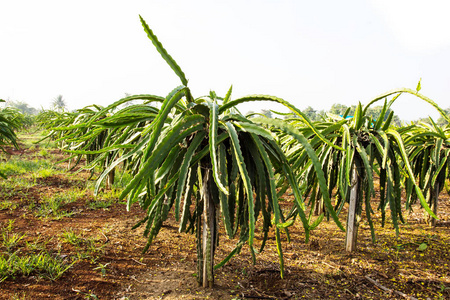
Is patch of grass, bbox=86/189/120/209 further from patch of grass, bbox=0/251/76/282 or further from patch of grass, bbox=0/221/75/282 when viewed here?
patch of grass, bbox=0/251/76/282

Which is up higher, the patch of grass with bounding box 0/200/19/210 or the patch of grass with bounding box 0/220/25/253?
the patch of grass with bounding box 0/200/19/210

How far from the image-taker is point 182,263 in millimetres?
2240

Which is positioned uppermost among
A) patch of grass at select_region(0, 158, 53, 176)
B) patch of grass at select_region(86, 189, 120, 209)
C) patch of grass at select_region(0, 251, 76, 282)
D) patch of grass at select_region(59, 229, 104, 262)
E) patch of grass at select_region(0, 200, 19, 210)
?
patch of grass at select_region(0, 158, 53, 176)

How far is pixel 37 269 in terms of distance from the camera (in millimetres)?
2014

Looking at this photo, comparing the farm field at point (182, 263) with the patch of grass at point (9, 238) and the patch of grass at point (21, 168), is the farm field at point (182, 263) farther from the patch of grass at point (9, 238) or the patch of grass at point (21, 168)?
the patch of grass at point (21, 168)

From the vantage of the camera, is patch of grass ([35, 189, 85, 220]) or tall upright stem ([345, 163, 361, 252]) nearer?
tall upright stem ([345, 163, 361, 252])

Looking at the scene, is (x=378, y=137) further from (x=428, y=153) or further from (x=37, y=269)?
(x=37, y=269)

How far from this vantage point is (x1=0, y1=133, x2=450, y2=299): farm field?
73.2 inches

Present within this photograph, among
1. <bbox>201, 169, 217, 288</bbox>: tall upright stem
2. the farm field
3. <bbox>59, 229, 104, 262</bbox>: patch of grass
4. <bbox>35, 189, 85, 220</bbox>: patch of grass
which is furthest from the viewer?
<bbox>35, 189, 85, 220</bbox>: patch of grass

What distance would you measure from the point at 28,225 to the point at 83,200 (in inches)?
41.9

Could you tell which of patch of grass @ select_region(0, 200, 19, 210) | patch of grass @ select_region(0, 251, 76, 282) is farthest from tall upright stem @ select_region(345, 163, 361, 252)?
patch of grass @ select_region(0, 200, 19, 210)

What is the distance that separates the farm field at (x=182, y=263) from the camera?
1858 millimetres

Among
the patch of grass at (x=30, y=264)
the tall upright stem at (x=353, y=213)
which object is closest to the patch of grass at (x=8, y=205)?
the patch of grass at (x=30, y=264)

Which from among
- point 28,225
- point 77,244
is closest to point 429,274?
point 77,244
